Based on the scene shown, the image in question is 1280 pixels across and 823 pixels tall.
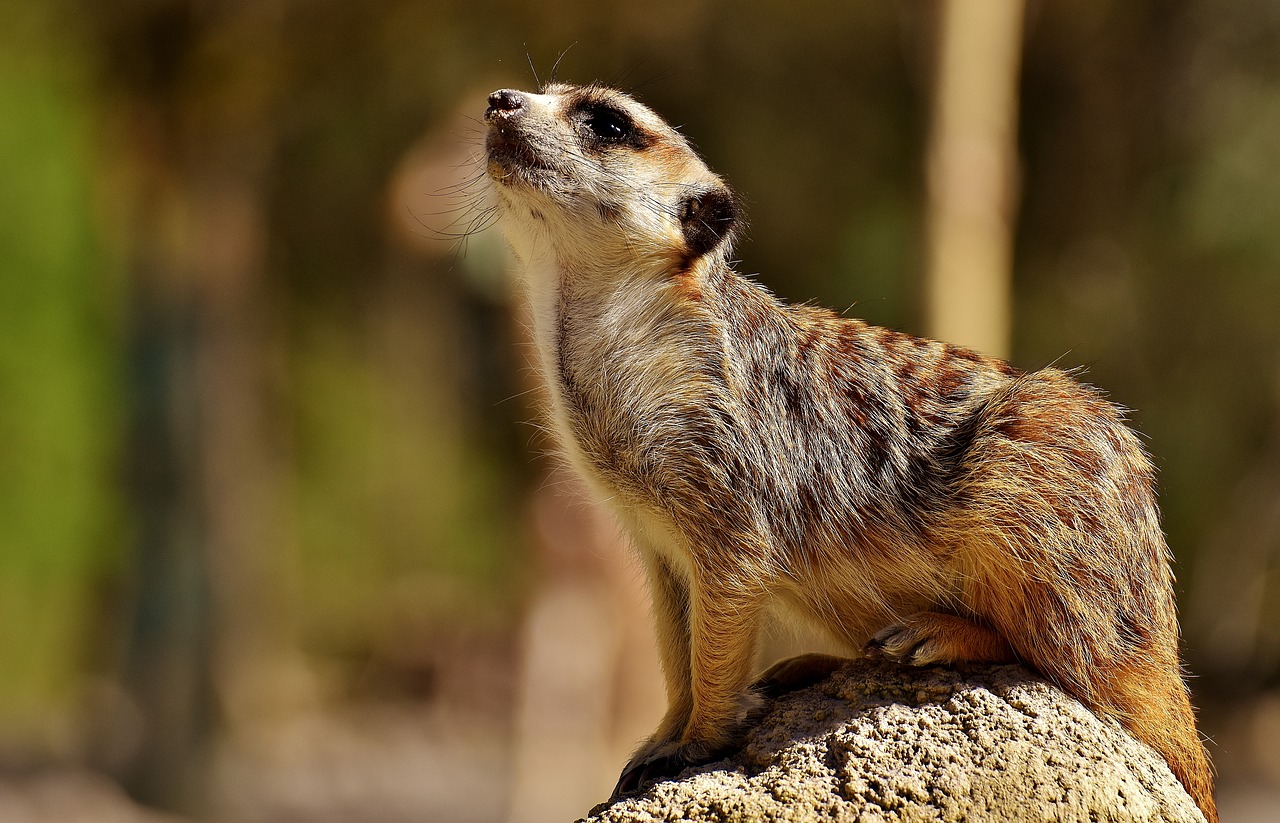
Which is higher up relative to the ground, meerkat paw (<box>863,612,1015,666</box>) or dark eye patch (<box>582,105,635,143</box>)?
dark eye patch (<box>582,105,635,143</box>)

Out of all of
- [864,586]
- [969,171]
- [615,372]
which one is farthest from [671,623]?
[969,171]

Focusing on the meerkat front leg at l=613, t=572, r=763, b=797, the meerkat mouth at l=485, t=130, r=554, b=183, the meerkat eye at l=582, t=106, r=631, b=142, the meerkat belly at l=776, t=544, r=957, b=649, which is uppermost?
the meerkat eye at l=582, t=106, r=631, b=142

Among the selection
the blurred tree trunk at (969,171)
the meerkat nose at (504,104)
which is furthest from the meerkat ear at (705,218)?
the blurred tree trunk at (969,171)

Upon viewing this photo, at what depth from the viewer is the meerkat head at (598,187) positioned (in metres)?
3.54

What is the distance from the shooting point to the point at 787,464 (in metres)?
3.44

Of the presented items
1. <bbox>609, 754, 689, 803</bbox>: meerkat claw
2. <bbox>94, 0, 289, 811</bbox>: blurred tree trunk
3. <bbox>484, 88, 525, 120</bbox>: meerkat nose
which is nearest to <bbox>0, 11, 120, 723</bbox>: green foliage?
<bbox>94, 0, 289, 811</bbox>: blurred tree trunk

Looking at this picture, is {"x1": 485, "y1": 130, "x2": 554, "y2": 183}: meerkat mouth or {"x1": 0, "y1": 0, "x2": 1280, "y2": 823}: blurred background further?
{"x1": 0, "y1": 0, "x2": 1280, "y2": 823}: blurred background

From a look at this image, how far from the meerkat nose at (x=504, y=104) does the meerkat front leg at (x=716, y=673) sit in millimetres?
1246

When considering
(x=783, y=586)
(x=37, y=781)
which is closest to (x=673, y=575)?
(x=783, y=586)

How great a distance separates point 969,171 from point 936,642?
5067mm

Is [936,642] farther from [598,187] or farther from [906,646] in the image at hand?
[598,187]

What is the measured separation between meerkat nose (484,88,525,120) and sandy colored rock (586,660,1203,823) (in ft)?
5.34

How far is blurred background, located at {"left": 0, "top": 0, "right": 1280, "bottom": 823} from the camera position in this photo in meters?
10.1

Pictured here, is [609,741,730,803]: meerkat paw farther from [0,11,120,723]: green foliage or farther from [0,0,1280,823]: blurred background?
[0,11,120,723]: green foliage
